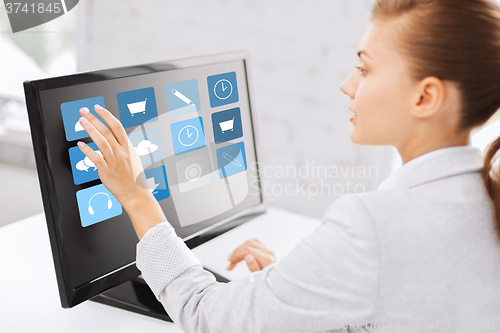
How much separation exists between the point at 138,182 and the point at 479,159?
0.50 metres

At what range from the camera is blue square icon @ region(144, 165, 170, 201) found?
2.28ft

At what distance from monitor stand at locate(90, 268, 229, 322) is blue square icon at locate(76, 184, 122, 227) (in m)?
0.17

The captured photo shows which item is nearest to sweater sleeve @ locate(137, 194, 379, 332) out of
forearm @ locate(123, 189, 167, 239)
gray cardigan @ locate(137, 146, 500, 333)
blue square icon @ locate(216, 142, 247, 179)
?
gray cardigan @ locate(137, 146, 500, 333)

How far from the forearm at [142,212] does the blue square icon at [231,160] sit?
0.74ft

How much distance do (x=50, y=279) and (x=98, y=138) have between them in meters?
0.37

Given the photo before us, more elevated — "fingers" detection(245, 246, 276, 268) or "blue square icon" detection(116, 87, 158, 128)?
"blue square icon" detection(116, 87, 158, 128)

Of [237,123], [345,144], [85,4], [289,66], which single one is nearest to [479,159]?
[237,123]

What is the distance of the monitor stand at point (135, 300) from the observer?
0.71 metres

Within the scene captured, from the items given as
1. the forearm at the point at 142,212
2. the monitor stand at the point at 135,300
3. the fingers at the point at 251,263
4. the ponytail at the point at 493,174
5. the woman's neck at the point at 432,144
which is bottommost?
the monitor stand at the point at 135,300

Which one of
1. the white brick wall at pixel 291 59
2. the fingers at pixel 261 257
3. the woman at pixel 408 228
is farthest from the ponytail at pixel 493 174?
the white brick wall at pixel 291 59

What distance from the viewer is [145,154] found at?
27.2 inches

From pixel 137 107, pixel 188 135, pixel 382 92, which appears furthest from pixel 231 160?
pixel 382 92

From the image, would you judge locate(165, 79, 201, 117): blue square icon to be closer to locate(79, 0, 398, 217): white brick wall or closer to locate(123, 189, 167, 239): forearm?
locate(123, 189, 167, 239): forearm

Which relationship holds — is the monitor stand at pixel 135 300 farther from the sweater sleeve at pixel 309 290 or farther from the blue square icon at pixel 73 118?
the blue square icon at pixel 73 118
